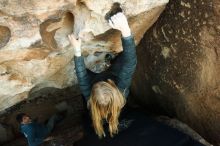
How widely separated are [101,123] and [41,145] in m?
0.80

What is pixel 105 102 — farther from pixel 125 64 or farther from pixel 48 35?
pixel 48 35

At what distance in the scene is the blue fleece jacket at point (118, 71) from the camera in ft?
9.90

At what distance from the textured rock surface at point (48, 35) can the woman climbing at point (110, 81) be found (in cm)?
11

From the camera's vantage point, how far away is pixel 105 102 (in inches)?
118

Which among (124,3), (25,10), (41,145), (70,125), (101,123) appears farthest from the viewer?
(70,125)

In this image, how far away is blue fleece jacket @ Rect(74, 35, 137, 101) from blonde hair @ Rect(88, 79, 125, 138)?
81 millimetres

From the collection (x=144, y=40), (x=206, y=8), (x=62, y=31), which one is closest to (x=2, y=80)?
(x=62, y=31)

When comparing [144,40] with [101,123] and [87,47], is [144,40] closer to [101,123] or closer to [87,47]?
[87,47]

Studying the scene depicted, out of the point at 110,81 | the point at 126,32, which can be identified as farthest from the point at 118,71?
the point at 126,32

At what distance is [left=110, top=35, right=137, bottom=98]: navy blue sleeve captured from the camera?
3.00 meters

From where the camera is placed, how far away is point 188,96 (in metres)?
3.42

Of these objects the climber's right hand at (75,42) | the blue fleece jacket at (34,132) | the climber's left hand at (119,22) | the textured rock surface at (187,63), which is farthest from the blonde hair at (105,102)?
the blue fleece jacket at (34,132)

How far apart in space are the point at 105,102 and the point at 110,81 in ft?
0.61

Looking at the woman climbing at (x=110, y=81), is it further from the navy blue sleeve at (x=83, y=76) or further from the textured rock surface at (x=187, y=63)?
the textured rock surface at (x=187, y=63)
